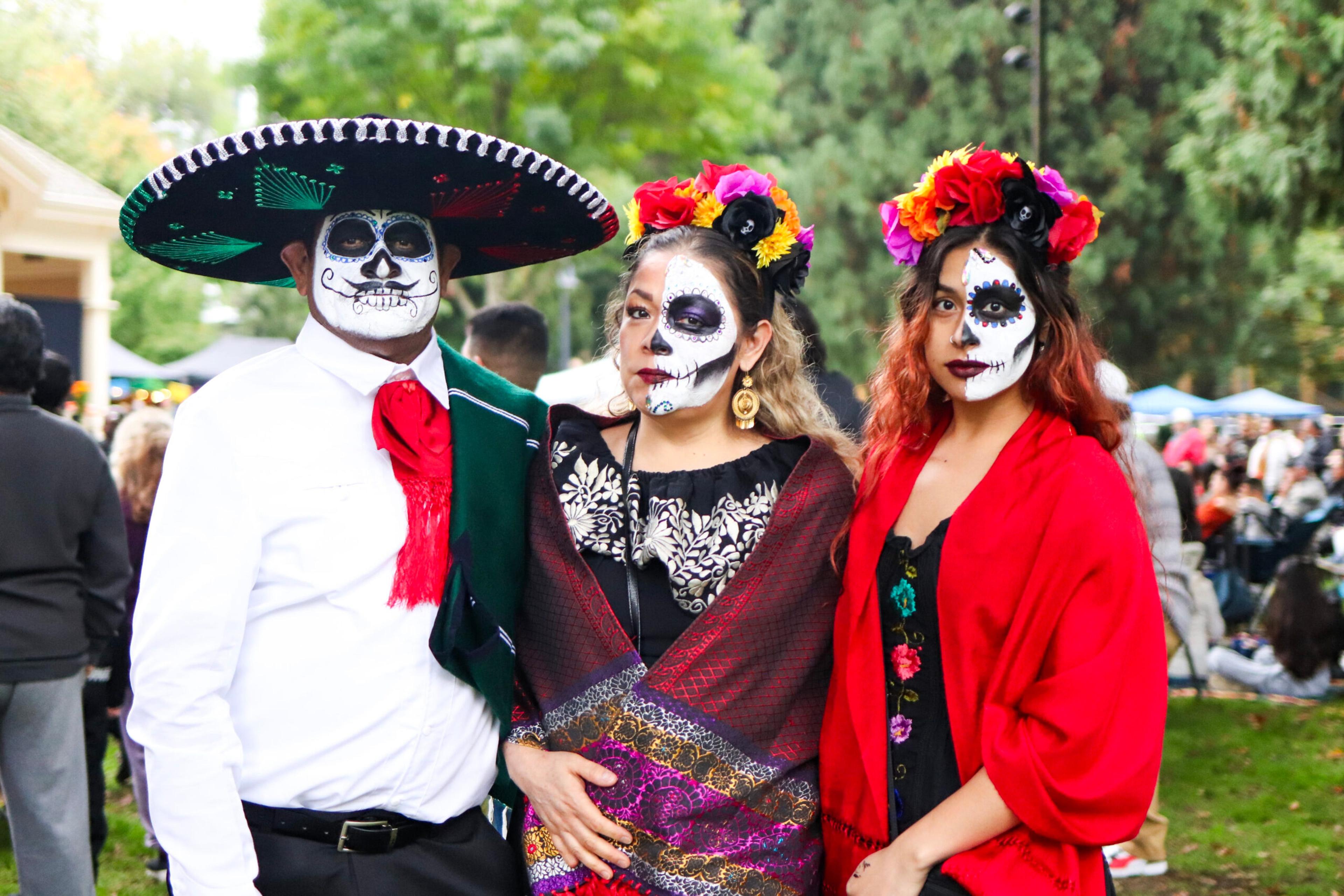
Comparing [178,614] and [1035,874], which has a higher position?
[178,614]

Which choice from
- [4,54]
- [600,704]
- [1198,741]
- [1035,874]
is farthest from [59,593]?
[4,54]

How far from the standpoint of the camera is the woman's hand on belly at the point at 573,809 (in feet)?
7.70

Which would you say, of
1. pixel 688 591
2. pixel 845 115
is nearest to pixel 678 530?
pixel 688 591

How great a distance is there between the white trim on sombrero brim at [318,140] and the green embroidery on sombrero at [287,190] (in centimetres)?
8

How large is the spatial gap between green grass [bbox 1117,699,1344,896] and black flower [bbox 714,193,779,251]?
393 cm

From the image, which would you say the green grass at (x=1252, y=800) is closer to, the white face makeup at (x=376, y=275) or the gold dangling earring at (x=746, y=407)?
the gold dangling earring at (x=746, y=407)

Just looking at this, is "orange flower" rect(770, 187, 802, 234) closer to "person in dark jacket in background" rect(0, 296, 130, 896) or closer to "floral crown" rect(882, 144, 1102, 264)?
"floral crown" rect(882, 144, 1102, 264)

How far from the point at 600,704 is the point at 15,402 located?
9.28 feet

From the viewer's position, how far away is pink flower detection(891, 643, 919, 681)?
236 cm

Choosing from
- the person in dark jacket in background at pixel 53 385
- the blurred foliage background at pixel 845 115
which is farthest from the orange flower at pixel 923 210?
the person in dark jacket in background at pixel 53 385

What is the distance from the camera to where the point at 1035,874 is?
219cm

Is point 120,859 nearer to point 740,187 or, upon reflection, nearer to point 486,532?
point 486,532

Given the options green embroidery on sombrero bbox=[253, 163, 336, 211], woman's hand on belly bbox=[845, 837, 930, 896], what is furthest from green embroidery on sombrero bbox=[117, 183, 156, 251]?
woman's hand on belly bbox=[845, 837, 930, 896]

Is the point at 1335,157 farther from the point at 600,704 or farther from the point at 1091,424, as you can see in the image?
the point at 600,704
